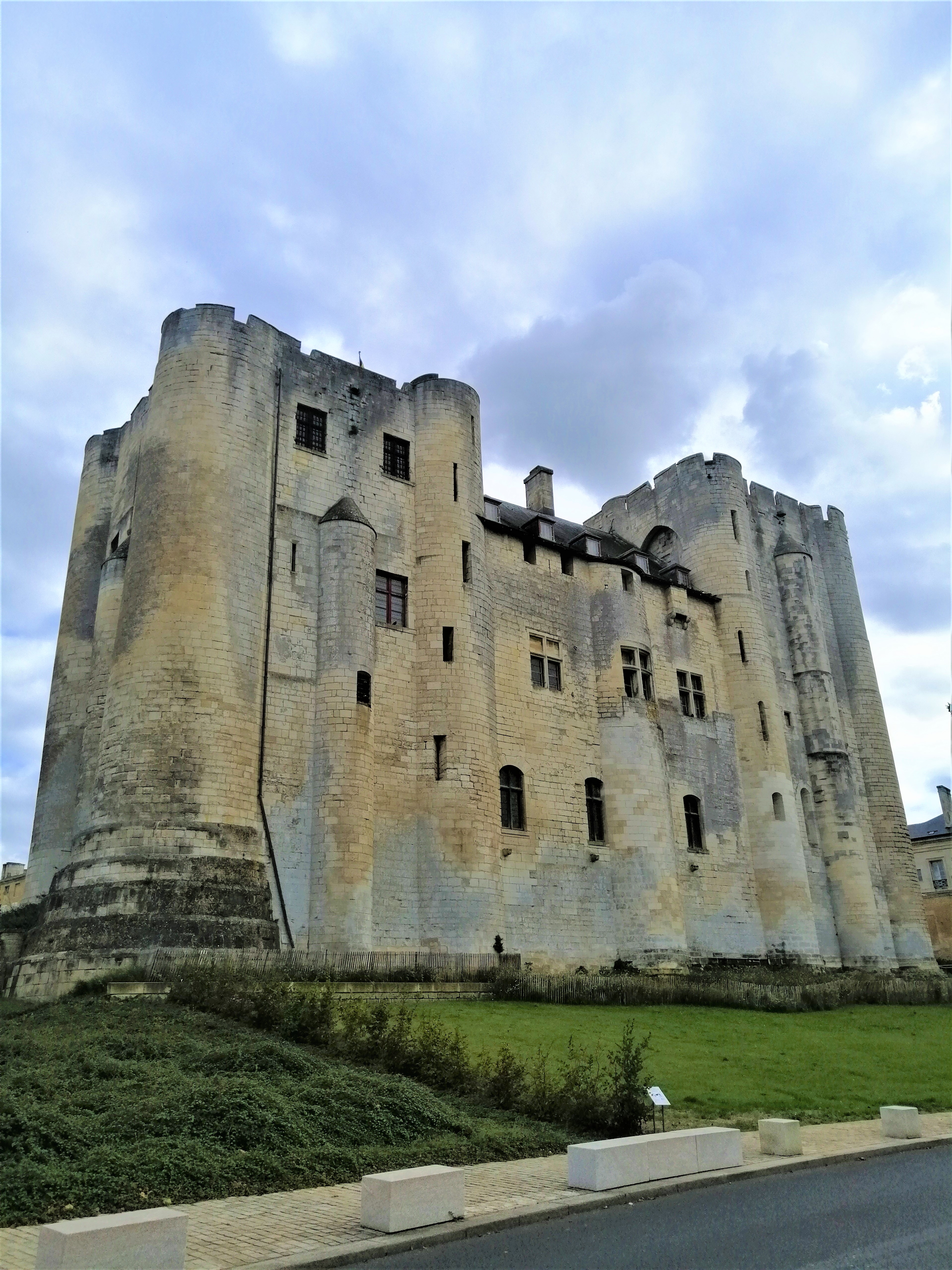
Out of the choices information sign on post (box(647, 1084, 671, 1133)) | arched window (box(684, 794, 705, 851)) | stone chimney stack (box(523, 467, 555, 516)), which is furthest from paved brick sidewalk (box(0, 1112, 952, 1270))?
stone chimney stack (box(523, 467, 555, 516))

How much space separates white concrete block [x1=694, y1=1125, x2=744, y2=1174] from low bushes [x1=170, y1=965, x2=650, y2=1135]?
132cm

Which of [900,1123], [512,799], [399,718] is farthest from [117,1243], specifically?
[512,799]

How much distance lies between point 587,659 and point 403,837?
10472 mm

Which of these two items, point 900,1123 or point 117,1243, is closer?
point 117,1243

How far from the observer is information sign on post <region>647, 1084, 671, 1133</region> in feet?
→ 30.6

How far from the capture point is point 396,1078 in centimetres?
1098

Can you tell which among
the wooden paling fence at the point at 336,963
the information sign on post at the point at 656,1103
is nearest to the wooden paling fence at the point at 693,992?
the wooden paling fence at the point at 336,963

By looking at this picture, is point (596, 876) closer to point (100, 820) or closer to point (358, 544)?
point (358, 544)

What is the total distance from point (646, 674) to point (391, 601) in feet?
34.4

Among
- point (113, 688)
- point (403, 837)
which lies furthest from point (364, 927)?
point (113, 688)

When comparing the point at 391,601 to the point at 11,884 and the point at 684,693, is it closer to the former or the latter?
the point at 684,693

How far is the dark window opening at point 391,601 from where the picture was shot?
1072 inches

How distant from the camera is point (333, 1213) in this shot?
7172 mm

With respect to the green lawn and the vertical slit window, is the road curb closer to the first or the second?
the green lawn
